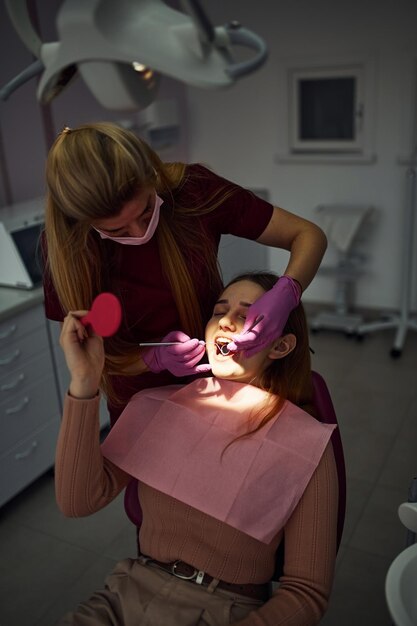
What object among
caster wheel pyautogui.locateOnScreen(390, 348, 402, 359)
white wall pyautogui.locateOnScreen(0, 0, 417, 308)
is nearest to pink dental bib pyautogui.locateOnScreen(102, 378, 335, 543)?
white wall pyautogui.locateOnScreen(0, 0, 417, 308)

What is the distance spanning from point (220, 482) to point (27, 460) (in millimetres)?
1414

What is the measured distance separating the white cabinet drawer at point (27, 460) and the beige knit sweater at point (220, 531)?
3.90 ft

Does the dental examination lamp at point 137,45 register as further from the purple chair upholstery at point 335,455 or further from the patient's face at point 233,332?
the purple chair upholstery at point 335,455

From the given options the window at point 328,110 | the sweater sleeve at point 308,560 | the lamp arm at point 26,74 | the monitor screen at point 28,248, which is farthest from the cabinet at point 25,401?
the window at point 328,110

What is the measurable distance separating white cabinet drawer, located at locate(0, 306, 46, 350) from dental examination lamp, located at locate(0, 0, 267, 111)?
1.68 m

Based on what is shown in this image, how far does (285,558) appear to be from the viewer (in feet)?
3.89

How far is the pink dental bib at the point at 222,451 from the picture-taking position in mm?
1214

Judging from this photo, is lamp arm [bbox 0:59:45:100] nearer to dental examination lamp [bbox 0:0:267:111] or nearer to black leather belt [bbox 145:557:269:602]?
dental examination lamp [bbox 0:0:267:111]

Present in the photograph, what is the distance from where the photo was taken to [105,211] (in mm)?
1005

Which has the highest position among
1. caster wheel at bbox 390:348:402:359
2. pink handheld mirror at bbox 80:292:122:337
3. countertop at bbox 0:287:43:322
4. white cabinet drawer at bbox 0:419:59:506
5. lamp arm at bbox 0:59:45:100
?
lamp arm at bbox 0:59:45:100

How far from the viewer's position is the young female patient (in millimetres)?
1151

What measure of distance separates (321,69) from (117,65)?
3.19 meters

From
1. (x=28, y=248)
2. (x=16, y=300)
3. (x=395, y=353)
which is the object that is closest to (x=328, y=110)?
(x=395, y=353)

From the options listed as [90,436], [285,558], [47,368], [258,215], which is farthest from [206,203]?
[47,368]
